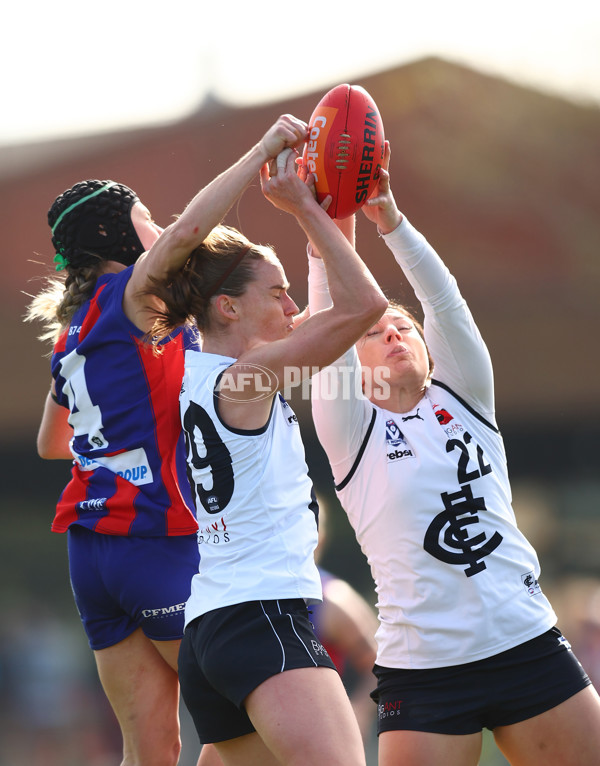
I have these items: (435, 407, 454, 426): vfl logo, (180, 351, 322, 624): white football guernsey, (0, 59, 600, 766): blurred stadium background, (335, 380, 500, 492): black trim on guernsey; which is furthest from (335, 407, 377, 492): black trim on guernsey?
(0, 59, 600, 766): blurred stadium background

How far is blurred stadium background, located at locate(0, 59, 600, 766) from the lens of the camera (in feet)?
26.4

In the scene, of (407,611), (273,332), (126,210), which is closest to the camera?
(273,332)

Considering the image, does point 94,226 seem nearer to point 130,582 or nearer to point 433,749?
point 130,582

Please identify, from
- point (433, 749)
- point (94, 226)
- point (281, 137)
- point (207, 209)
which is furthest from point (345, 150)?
point (433, 749)

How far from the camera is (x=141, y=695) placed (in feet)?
8.55

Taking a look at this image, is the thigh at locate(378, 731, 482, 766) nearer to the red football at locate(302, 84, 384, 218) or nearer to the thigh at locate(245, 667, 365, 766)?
the thigh at locate(245, 667, 365, 766)

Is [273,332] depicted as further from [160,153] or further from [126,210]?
[160,153]

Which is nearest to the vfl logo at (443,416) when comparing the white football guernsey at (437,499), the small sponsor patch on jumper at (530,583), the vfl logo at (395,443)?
the white football guernsey at (437,499)

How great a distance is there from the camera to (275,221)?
7.91m

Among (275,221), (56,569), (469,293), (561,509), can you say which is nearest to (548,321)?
(469,293)

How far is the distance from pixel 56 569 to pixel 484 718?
26.6 feet

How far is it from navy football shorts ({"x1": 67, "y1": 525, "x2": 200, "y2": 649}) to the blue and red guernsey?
0.05 m

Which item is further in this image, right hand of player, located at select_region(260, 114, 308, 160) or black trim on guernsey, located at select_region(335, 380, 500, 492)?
black trim on guernsey, located at select_region(335, 380, 500, 492)

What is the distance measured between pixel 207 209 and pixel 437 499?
112cm
